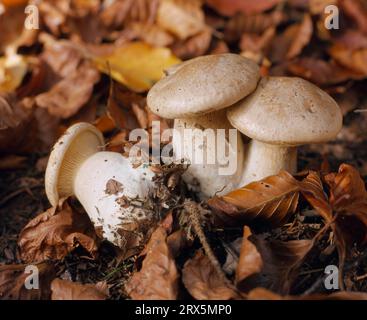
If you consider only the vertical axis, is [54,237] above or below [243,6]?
below

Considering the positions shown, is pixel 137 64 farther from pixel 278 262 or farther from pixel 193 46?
pixel 278 262

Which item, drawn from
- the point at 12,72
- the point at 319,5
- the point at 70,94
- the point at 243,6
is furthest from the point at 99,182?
the point at 319,5

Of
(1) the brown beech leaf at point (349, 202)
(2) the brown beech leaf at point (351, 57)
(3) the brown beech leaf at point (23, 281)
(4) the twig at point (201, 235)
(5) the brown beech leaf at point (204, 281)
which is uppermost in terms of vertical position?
(2) the brown beech leaf at point (351, 57)

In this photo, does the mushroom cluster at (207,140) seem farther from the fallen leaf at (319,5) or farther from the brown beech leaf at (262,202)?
the fallen leaf at (319,5)

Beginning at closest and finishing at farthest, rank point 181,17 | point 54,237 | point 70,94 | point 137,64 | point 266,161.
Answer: point 54,237 < point 266,161 < point 70,94 < point 137,64 < point 181,17

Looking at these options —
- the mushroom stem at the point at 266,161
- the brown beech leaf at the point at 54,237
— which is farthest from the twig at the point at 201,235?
the brown beech leaf at the point at 54,237

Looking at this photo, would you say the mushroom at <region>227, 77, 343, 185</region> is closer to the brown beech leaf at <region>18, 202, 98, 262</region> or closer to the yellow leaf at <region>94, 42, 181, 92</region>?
the brown beech leaf at <region>18, 202, 98, 262</region>

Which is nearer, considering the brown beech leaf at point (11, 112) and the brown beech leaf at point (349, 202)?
the brown beech leaf at point (349, 202)
